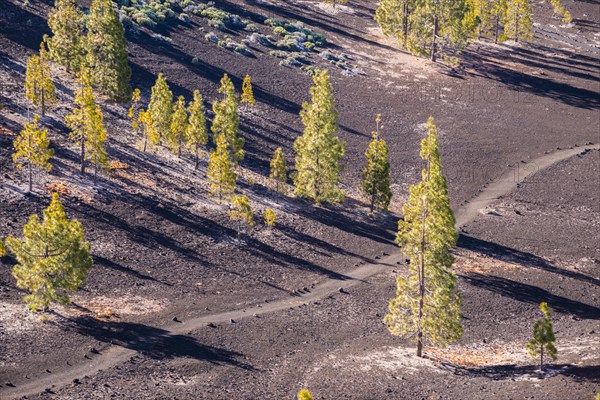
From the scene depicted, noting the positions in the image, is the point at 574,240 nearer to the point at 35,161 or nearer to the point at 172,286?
the point at 172,286

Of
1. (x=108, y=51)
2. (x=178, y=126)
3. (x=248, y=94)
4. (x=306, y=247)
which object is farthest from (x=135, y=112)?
(x=306, y=247)

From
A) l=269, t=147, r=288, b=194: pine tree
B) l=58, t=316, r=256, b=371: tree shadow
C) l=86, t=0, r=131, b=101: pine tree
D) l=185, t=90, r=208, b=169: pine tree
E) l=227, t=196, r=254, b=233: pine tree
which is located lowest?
l=58, t=316, r=256, b=371: tree shadow

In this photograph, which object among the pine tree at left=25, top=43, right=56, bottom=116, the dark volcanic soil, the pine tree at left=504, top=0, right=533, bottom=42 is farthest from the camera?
the pine tree at left=504, top=0, right=533, bottom=42

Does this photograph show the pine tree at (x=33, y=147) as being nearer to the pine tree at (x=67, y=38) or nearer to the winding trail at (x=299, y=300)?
the winding trail at (x=299, y=300)

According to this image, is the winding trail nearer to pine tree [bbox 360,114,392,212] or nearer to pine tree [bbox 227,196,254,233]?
pine tree [bbox 360,114,392,212]

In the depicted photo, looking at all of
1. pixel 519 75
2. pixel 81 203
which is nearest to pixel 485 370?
pixel 81 203

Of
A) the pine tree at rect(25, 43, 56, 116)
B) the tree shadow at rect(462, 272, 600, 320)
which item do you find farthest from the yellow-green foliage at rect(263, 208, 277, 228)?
the pine tree at rect(25, 43, 56, 116)
